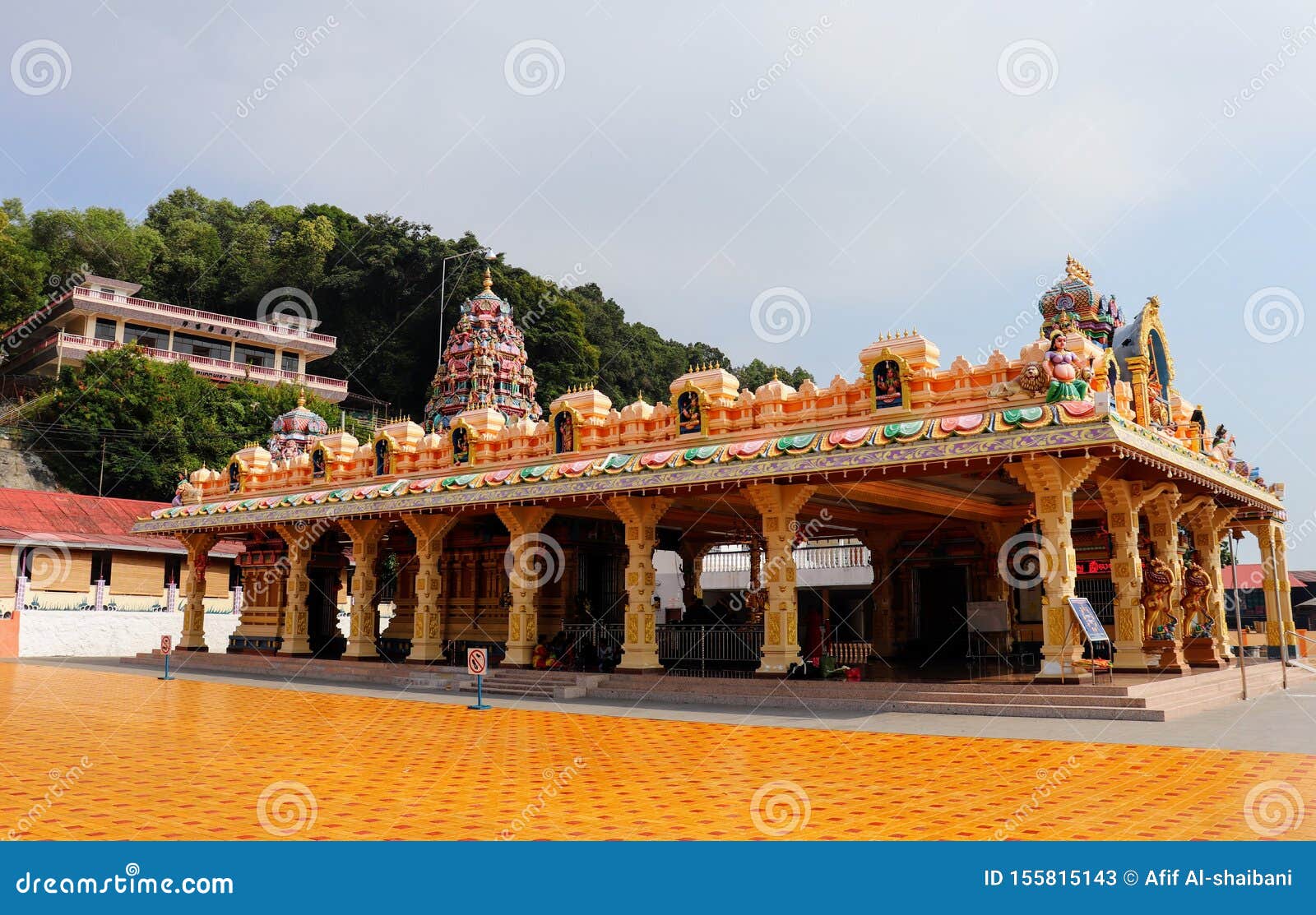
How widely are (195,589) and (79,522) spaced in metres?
10.4

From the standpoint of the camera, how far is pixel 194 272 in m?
60.6

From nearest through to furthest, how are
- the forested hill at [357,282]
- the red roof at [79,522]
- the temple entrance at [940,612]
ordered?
the temple entrance at [940,612] → the red roof at [79,522] → the forested hill at [357,282]

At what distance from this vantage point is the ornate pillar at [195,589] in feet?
88.4

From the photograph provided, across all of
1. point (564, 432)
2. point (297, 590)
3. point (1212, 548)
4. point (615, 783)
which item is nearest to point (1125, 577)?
point (1212, 548)

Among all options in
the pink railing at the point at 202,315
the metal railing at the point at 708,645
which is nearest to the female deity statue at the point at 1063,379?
the metal railing at the point at 708,645

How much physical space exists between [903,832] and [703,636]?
38.5 feet

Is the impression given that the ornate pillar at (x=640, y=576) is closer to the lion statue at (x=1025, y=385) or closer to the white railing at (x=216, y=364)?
the lion statue at (x=1025, y=385)

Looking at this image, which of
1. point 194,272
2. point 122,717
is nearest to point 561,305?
point 194,272

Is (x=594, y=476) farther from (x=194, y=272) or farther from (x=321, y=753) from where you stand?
(x=194, y=272)

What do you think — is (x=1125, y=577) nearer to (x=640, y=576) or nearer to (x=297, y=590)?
(x=640, y=576)

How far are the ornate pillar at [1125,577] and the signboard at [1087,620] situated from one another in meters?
2.59

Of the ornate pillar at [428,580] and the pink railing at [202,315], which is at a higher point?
the pink railing at [202,315]

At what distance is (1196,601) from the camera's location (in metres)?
18.6

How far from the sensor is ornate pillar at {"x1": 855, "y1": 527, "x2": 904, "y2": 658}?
2211 cm
